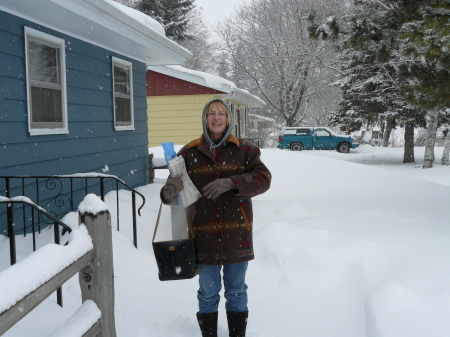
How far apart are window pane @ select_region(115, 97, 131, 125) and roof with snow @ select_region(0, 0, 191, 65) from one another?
92 centimetres

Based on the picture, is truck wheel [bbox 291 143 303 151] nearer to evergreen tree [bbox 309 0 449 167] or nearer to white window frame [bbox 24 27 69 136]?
evergreen tree [bbox 309 0 449 167]

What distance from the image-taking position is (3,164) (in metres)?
5.18

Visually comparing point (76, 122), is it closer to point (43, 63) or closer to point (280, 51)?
point (43, 63)

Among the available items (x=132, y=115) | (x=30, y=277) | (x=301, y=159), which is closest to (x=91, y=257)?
(x=30, y=277)

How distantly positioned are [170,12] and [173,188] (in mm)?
29935

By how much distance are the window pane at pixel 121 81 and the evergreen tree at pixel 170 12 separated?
2207 centimetres

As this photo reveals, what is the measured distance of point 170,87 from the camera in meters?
16.8

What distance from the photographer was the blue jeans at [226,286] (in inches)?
123

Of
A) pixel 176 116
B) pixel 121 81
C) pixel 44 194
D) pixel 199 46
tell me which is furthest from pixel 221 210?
pixel 199 46

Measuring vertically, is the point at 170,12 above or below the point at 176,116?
above

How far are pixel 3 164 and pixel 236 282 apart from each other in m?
3.44

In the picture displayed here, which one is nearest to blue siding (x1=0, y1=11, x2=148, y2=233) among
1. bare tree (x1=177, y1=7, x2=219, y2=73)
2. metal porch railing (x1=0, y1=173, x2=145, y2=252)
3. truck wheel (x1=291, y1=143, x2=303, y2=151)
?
metal porch railing (x1=0, y1=173, x2=145, y2=252)

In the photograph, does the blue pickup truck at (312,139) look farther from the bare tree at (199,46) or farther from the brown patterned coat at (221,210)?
the brown patterned coat at (221,210)

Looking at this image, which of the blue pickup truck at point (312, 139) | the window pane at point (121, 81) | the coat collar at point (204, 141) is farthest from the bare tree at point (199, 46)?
the coat collar at point (204, 141)
